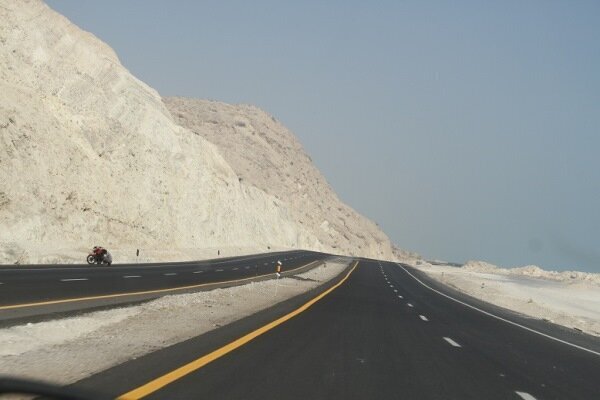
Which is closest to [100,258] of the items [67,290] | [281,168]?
[67,290]

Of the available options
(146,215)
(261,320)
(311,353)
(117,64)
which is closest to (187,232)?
(146,215)

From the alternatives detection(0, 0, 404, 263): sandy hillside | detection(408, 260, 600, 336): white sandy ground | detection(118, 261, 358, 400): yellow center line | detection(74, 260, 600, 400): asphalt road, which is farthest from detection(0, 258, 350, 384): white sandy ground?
detection(0, 0, 404, 263): sandy hillside

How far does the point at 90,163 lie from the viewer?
5772cm

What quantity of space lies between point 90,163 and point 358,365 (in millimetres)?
50340

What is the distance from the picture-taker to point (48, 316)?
13.9m

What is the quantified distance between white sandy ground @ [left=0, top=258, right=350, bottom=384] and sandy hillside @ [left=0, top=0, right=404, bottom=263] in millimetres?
21633

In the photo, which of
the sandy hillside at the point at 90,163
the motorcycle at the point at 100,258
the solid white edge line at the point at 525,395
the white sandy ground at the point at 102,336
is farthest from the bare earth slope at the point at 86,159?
the solid white edge line at the point at 525,395

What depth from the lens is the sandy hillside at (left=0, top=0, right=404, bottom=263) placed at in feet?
158

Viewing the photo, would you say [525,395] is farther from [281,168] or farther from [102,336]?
[281,168]

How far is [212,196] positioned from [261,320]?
65.5 m

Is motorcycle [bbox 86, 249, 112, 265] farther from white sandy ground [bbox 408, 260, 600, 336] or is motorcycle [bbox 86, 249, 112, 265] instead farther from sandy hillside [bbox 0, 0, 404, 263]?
white sandy ground [bbox 408, 260, 600, 336]

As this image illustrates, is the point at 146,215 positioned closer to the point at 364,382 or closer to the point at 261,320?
the point at 261,320

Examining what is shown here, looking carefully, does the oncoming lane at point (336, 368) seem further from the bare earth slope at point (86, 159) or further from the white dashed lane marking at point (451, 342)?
the bare earth slope at point (86, 159)

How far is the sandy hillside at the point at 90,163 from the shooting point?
4809cm
